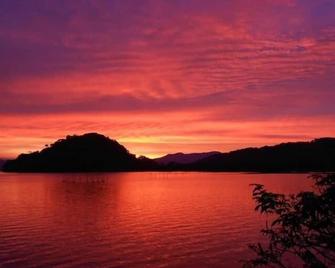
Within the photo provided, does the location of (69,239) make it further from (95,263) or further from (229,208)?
(229,208)

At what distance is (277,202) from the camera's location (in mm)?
13875

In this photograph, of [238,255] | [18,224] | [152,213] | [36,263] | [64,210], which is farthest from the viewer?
[64,210]

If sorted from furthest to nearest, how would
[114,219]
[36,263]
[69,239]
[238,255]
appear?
1. [114,219]
2. [69,239]
3. [238,255]
4. [36,263]

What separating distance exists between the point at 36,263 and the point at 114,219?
98.3 feet

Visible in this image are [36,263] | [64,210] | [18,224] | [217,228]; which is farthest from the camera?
[64,210]

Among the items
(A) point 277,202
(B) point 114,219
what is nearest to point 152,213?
(B) point 114,219

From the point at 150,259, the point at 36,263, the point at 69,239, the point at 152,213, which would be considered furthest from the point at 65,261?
the point at 152,213

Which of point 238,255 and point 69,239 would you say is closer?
point 238,255

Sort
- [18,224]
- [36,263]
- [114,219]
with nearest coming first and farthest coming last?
[36,263] < [18,224] < [114,219]

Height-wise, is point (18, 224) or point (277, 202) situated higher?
point (277, 202)

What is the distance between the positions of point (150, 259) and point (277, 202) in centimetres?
2607

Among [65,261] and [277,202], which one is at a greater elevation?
[277,202]

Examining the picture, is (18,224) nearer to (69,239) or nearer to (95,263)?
(69,239)

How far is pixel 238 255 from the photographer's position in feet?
128
